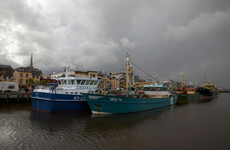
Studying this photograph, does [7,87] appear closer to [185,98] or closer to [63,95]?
[63,95]

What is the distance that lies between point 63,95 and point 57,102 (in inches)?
47.9

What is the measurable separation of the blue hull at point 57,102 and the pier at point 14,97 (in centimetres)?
1103

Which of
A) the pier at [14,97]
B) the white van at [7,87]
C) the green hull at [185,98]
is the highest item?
the white van at [7,87]

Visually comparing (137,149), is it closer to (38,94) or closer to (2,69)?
(38,94)

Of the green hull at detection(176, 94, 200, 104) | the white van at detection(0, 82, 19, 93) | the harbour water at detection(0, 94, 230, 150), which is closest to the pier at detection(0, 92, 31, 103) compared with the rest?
the white van at detection(0, 82, 19, 93)

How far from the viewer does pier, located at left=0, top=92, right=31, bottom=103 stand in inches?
1060

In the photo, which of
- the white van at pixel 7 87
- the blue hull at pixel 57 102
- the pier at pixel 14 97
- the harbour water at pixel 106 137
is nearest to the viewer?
the harbour water at pixel 106 137

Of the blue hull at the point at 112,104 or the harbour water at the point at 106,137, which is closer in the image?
the harbour water at the point at 106,137

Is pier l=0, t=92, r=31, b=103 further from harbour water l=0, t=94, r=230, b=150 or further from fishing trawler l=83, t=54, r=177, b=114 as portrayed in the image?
fishing trawler l=83, t=54, r=177, b=114

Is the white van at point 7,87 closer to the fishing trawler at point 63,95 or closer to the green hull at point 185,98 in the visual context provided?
the fishing trawler at point 63,95

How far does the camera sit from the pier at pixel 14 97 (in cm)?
2692

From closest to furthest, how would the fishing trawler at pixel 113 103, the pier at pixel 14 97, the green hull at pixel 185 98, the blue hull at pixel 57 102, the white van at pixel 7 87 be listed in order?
1. the fishing trawler at pixel 113 103
2. the blue hull at pixel 57 102
3. the pier at pixel 14 97
4. the white van at pixel 7 87
5. the green hull at pixel 185 98

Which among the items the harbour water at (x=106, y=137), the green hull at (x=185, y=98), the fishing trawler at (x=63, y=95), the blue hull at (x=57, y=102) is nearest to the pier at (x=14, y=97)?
the fishing trawler at (x=63, y=95)

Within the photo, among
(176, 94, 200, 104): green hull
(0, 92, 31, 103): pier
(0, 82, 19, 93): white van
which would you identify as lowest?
(176, 94, 200, 104): green hull
